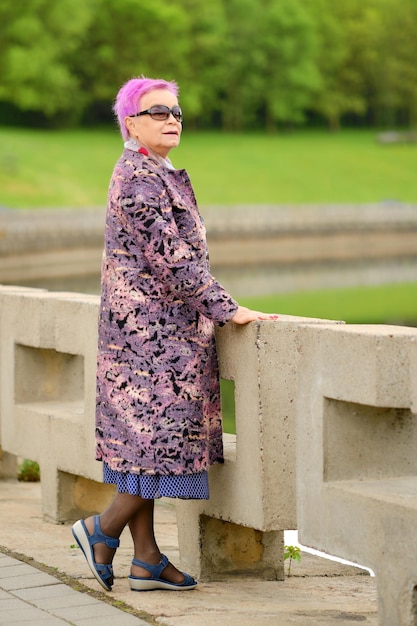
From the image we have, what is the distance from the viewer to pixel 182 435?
15.8 ft

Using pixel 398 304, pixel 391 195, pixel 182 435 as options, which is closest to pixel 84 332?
pixel 182 435

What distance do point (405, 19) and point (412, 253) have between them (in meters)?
47.6

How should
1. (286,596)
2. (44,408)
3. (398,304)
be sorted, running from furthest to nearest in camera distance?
(398,304) → (44,408) → (286,596)

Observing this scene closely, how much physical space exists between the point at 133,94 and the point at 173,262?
0.68 metres

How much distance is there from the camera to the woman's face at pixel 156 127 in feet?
16.3

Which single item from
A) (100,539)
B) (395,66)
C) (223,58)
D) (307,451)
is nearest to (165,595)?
(100,539)

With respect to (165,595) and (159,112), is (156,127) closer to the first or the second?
(159,112)

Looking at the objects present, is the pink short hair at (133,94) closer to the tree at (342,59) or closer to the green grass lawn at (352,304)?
the green grass lawn at (352,304)

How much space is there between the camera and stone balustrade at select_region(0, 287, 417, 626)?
4.18 meters

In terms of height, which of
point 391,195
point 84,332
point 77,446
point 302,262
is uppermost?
point 391,195

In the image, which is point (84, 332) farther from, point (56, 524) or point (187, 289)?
point (187, 289)

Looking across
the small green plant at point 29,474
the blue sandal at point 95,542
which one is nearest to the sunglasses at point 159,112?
the blue sandal at point 95,542

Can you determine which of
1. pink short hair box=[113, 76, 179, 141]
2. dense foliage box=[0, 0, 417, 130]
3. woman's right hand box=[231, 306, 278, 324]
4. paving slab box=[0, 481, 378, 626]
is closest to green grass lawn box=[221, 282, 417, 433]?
paving slab box=[0, 481, 378, 626]

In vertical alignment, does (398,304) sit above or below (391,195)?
below
